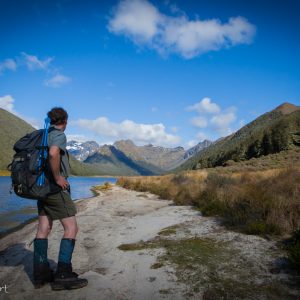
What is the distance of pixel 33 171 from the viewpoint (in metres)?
4.41

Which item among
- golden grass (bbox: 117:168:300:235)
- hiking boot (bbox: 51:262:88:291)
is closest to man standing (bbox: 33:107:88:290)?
hiking boot (bbox: 51:262:88:291)

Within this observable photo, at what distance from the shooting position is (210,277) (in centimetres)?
463

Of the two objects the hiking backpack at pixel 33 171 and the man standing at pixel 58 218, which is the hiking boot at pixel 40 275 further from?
the hiking backpack at pixel 33 171

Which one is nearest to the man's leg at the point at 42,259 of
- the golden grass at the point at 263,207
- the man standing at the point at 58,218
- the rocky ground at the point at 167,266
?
the man standing at the point at 58,218

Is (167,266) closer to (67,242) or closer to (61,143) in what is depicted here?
(67,242)

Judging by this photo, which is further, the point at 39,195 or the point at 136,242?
the point at 136,242

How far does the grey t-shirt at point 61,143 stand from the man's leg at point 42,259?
76 cm

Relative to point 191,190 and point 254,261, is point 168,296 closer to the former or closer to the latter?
point 254,261

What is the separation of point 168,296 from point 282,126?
6177 centimetres

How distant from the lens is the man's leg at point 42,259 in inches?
177

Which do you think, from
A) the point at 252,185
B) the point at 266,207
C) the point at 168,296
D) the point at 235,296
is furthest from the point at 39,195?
the point at 252,185

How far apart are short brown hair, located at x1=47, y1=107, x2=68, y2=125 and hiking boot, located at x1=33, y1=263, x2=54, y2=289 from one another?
2.06m

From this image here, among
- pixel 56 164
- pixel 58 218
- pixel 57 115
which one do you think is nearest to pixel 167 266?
pixel 58 218

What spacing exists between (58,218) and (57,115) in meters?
1.50
